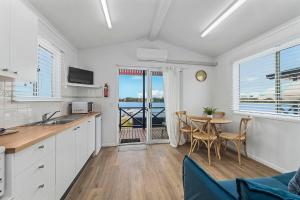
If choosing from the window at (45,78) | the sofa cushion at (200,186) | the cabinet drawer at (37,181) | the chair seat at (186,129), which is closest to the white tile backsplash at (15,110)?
the window at (45,78)

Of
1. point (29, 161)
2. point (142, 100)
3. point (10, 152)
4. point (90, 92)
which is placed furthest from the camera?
point (142, 100)

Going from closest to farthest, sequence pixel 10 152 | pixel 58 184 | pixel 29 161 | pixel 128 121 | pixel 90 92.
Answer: pixel 10 152 < pixel 29 161 < pixel 58 184 < pixel 90 92 < pixel 128 121

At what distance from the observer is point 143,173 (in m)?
2.59

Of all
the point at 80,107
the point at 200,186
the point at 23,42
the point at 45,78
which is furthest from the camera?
the point at 80,107

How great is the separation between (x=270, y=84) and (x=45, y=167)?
3.73 m

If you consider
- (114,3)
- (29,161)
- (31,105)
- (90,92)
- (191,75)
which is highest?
(114,3)

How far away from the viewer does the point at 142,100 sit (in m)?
4.96

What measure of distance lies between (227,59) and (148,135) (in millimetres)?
2948

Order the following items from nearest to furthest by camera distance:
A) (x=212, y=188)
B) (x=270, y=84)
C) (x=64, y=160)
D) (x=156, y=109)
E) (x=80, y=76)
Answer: (x=212, y=188) < (x=64, y=160) < (x=270, y=84) < (x=80, y=76) < (x=156, y=109)

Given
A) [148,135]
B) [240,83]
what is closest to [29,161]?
[148,135]

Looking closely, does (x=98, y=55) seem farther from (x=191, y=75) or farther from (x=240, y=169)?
(x=240, y=169)

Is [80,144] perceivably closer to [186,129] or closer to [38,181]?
[38,181]

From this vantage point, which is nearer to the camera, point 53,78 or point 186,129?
point 53,78

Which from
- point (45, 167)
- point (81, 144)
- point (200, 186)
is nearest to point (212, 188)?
point (200, 186)
